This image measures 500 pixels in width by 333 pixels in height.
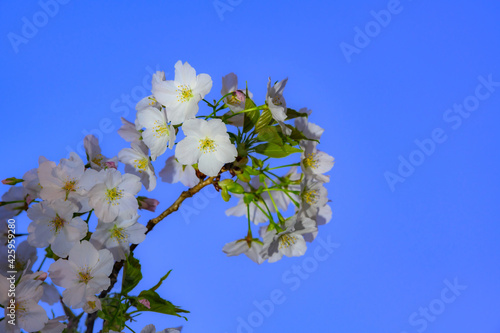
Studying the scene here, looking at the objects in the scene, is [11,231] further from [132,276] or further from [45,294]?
[132,276]

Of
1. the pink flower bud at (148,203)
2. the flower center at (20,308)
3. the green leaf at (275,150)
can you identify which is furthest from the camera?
the pink flower bud at (148,203)

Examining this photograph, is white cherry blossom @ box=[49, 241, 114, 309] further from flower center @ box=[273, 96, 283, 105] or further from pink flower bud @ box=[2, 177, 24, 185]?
flower center @ box=[273, 96, 283, 105]

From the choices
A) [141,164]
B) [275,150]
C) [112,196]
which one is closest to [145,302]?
[112,196]

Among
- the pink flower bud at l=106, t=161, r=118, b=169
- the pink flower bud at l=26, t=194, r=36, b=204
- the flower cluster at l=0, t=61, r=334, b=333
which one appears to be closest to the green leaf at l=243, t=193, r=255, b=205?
the flower cluster at l=0, t=61, r=334, b=333

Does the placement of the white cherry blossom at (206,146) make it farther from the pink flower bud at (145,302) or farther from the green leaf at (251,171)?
the pink flower bud at (145,302)

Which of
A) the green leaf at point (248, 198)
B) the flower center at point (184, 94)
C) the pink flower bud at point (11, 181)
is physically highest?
the pink flower bud at point (11, 181)

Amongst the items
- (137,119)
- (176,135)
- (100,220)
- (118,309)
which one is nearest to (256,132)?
(176,135)

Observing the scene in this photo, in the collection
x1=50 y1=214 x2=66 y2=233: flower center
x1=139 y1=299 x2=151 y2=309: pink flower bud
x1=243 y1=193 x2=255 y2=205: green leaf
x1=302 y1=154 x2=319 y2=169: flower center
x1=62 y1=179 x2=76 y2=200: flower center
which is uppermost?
x1=62 y1=179 x2=76 y2=200: flower center

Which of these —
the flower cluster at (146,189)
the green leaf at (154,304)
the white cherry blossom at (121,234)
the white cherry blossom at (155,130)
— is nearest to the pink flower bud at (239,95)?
the flower cluster at (146,189)

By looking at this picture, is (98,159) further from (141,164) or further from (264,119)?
(264,119)
